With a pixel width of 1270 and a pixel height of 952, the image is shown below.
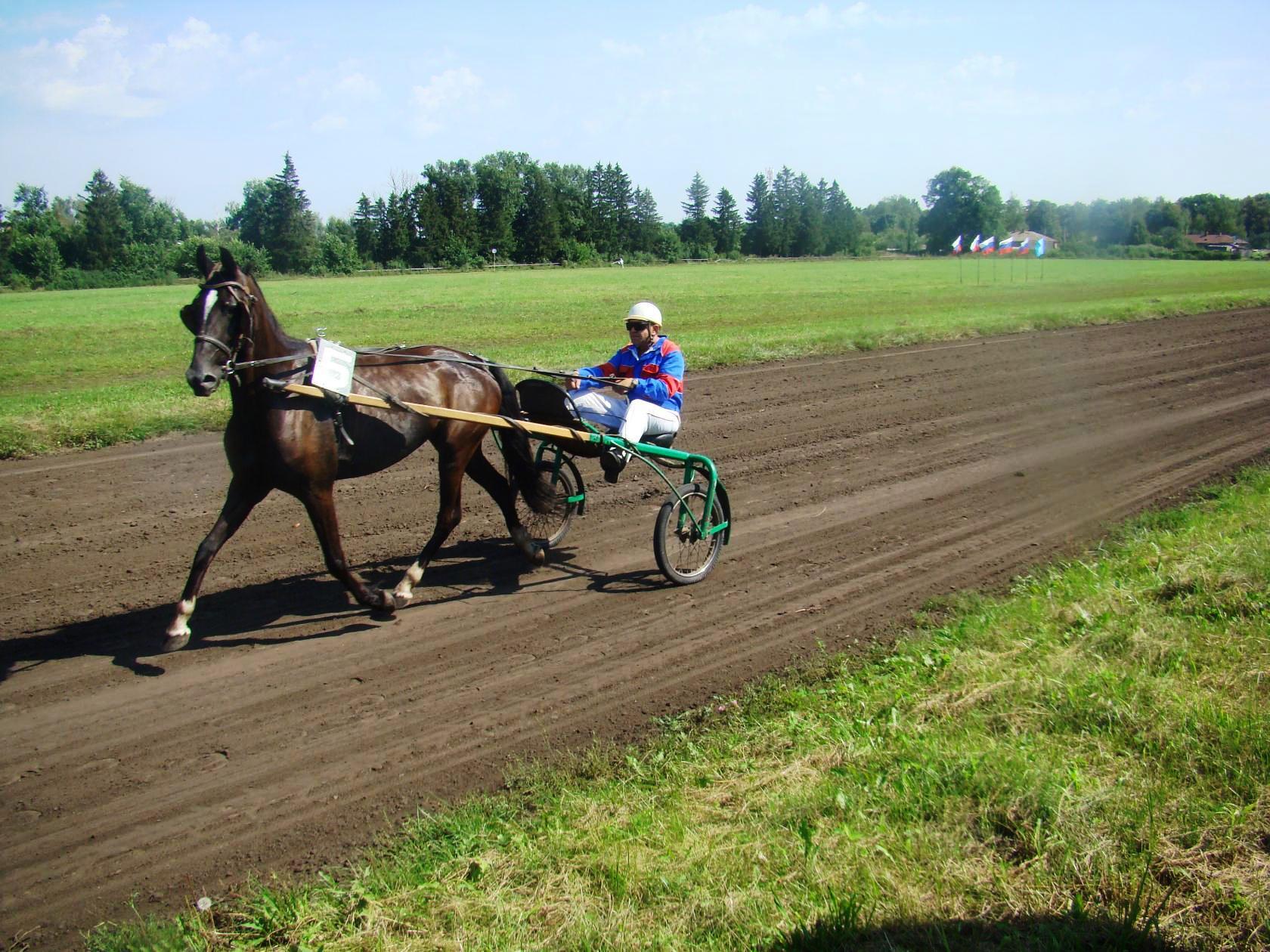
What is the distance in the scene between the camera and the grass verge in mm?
3312

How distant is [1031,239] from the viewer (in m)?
46.6

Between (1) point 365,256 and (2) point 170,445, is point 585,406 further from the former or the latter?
(1) point 365,256

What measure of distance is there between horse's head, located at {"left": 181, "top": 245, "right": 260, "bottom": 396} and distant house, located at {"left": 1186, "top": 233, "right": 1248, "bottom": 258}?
139 feet

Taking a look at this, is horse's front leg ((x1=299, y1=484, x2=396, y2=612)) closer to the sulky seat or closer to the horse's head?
the horse's head

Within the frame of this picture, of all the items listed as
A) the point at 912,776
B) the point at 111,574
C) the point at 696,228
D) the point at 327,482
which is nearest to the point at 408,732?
the point at 327,482

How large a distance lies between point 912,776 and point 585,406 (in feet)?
12.3

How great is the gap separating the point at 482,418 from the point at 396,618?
1473mm

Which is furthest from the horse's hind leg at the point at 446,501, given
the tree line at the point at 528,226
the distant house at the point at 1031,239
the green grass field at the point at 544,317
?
the distant house at the point at 1031,239

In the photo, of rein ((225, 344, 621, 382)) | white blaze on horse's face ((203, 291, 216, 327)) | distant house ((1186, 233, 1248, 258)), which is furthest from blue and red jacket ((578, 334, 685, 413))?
distant house ((1186, 233, 1248, 258))

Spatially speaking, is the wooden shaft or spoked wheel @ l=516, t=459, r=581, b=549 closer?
the wooden shaft

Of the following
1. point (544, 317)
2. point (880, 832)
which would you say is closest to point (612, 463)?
point (880, 832)

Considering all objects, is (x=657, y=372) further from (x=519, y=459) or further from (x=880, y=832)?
(x=880, y=832)

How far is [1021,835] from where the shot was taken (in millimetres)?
3711

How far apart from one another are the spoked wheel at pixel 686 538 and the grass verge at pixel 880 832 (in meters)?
1.66
